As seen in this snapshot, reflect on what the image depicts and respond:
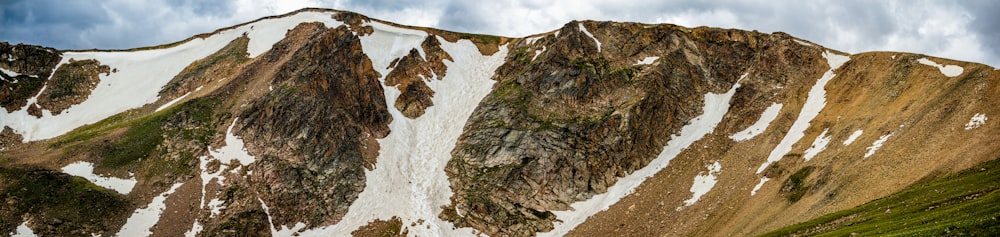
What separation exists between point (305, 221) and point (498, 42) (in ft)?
191

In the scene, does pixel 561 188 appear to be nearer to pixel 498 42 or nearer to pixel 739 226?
pixel 739 226

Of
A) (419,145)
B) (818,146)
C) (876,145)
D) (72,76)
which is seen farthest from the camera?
(72,76)

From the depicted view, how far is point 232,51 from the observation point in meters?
97.2

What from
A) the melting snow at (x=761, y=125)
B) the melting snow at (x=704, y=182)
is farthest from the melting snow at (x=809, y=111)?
the melting snow at (x=704, y=182)

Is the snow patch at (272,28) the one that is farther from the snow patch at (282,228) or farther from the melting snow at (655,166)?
the melting snow at (655,166)

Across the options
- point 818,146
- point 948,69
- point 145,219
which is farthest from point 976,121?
point 145,219

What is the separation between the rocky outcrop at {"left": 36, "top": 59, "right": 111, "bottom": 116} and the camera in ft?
275

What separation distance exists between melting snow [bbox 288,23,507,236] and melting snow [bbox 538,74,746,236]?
12121 mm

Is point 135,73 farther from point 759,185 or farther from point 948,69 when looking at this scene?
point 948,69

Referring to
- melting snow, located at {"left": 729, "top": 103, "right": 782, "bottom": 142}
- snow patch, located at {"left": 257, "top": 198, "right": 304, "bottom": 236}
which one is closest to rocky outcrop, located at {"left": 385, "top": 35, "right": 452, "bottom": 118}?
snow patch, located at {"left": 257, "top": 198, "right": 304, "bottom": 236}

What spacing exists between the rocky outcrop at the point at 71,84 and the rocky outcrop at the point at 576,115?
59.9 m

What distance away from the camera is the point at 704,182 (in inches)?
2520

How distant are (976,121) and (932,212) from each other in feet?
76.0

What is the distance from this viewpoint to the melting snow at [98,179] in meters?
61.7
